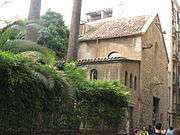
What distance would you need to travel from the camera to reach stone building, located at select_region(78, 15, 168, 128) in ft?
87.9

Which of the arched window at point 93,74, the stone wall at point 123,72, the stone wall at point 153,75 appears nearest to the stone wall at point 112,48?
the stone wall at point 153,75

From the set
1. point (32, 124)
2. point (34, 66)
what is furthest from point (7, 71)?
point (32, 124)

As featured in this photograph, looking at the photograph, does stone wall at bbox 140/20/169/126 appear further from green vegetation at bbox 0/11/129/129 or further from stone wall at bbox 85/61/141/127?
green vegetation at bbox 0/11/129/129

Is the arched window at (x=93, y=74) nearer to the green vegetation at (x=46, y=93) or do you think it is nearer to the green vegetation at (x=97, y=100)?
the green vegetation at (x=97, y=100)

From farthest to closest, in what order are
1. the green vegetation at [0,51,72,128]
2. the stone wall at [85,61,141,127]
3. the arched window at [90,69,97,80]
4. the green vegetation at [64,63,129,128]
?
the arched window at [90,69,97,80]
the stone wall at [85,61,141,127]
the green vegetation at [64,63,129,128]
the green vegetation at [0,51,72,128]

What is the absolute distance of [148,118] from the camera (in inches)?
Answer: 1161

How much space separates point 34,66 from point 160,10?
27965 millimetres

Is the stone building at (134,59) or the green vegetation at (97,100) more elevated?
the stone building at (134,59)

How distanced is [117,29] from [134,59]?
436 cm

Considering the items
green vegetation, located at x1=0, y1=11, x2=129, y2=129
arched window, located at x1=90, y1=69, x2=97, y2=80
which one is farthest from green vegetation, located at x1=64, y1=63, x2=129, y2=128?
arched window, located at x1=90, y1=69, x2=97, y2=80

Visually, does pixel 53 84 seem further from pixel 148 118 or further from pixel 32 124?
pixel 148 118

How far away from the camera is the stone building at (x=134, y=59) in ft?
87.9

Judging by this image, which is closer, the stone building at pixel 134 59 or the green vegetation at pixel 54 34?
the stone building at pixel 134 59

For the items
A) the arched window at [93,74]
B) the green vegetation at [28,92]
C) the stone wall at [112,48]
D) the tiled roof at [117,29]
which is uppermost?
the tiled roof at [117,29]
